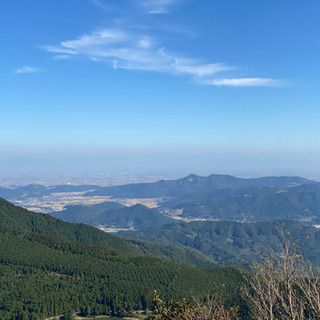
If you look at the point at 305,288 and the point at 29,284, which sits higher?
the point at 305,288

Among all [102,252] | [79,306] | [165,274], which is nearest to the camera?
[79,306]

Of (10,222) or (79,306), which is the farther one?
(10,222)

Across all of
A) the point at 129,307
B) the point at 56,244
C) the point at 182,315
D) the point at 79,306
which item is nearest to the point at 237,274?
the point at 129,307

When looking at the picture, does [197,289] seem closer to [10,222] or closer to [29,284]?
[29,284]

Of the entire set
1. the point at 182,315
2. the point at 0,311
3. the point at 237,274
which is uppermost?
the point at 182,315

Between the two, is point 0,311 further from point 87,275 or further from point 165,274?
point 165,274

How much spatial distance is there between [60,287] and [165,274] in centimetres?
3663

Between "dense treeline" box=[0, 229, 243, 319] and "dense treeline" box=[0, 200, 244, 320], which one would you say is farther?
"dense treeline" box=[0, 229, 243, 319]

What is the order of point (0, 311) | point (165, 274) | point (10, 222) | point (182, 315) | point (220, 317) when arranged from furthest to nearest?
point (10, 222), point (165, 274), point (0, 311), point (182, 315), point (220, 317)

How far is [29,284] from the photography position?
99.4 m

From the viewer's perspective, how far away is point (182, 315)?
2292cm

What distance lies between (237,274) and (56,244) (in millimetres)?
74890

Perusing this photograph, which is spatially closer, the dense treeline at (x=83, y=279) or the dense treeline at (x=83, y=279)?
the dense treeline at (x=83, y=279)

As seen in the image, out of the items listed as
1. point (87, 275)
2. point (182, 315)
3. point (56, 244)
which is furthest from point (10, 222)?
point (182, 315)
